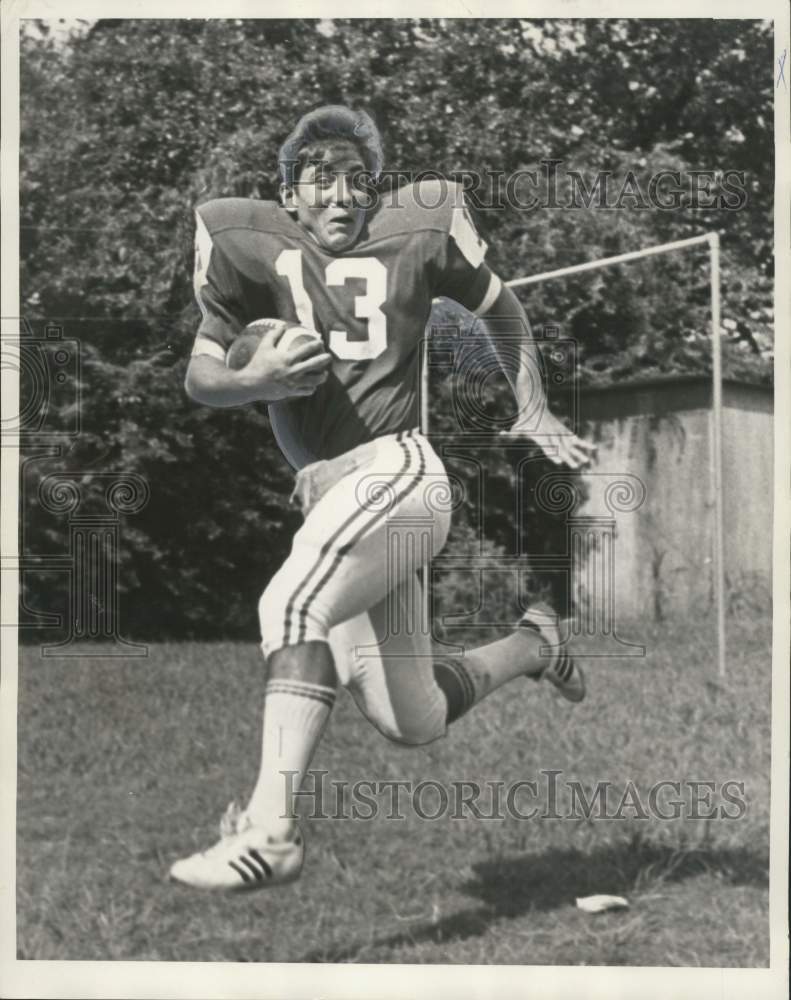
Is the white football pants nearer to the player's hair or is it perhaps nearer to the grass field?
the grass field

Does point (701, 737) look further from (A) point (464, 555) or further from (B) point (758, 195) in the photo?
(B) point (758, 195)

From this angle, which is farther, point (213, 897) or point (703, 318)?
point (703, 318)

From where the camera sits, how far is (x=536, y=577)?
4066 millimetres

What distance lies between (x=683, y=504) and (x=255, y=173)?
1637 mm

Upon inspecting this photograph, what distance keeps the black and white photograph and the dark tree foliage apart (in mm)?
11

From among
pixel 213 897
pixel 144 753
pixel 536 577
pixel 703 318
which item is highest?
pixel 703 318

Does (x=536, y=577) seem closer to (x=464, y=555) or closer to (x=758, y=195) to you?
(x=464, y=555)

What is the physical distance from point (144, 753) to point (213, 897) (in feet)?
1.63

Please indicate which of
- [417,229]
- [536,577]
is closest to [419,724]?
[536,577]

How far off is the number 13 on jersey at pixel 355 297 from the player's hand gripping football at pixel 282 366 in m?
0.06

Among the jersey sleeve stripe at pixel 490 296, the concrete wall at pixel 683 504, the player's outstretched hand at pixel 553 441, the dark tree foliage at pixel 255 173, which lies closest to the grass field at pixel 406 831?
the concrete wall at pixel 683 504

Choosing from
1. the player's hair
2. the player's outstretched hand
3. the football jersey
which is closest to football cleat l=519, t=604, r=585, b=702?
the player's outstretched hand

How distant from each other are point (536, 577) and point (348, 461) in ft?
2.20

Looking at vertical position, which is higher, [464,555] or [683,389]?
[683,389]
